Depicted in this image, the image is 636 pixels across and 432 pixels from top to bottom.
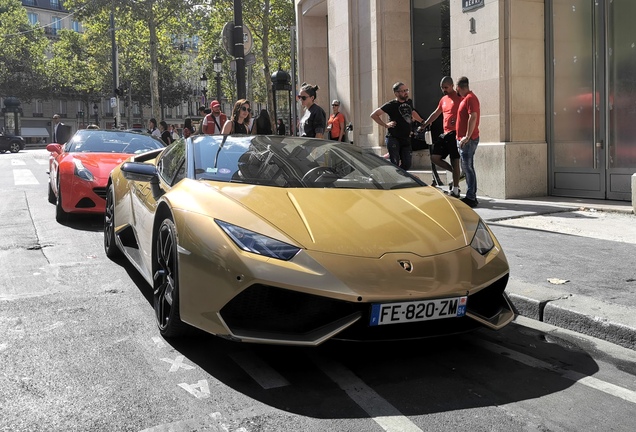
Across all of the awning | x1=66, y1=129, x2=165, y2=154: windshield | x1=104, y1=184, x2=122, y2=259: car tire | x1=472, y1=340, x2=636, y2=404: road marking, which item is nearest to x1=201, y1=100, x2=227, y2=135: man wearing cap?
x1=66, y1=129, x2=165, y2=154: windshield

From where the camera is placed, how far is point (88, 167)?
8.63 m

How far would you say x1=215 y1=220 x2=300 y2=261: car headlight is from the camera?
3.12 meters

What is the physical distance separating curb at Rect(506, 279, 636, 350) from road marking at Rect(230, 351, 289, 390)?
194 cm

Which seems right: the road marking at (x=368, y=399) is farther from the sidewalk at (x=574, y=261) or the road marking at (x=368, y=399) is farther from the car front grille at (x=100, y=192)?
the car front grille at (x=100, y=192)

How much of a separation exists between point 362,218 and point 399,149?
654 centimetres

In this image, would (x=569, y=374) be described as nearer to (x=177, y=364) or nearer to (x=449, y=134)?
(x=177, y=364)

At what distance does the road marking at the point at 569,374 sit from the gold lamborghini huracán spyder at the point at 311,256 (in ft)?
0.82

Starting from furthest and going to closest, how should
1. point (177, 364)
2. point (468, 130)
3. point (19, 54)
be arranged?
point (19, 54) → point (468, 130) → point (177, 364)

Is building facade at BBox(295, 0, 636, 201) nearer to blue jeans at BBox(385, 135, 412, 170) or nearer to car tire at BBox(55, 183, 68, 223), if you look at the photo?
blue jeans at BBox(385, 135, 412, 170)

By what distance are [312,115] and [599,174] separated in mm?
4377

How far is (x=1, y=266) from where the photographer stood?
236 inches

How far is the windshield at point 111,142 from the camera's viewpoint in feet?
31.6

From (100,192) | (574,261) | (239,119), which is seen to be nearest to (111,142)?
(100,192)

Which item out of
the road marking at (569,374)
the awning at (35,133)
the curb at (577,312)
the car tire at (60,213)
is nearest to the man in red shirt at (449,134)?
the curb at (577,312)
